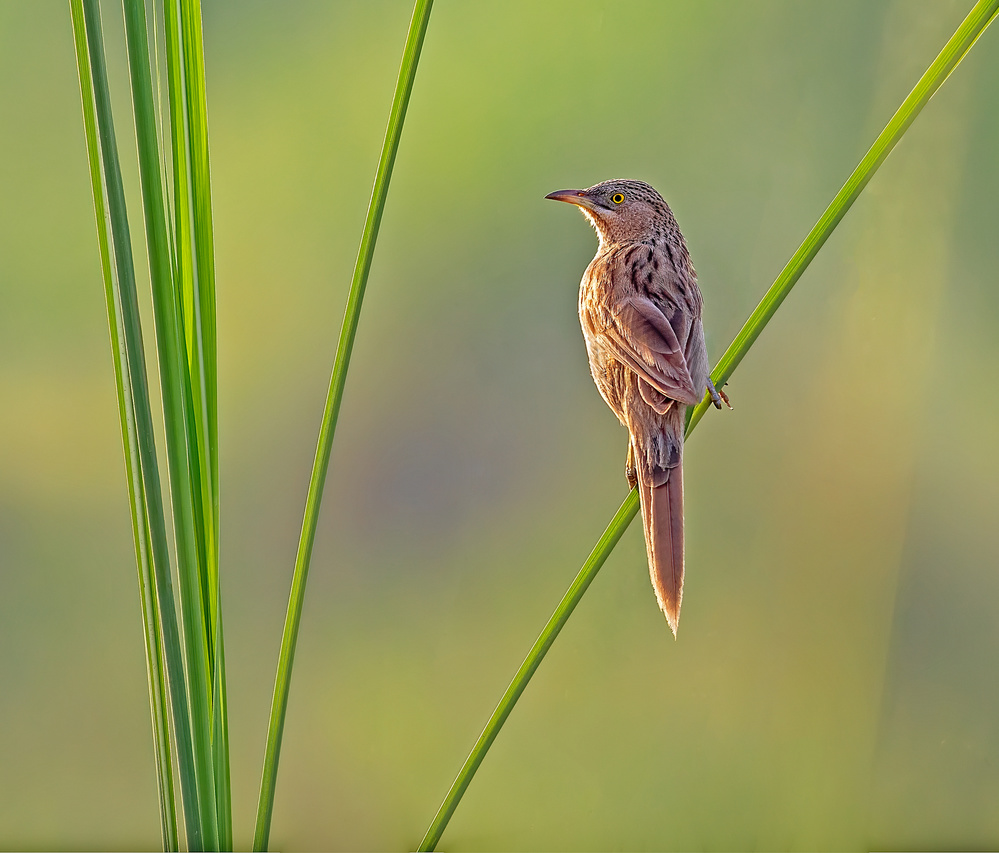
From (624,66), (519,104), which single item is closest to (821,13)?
(624,66)

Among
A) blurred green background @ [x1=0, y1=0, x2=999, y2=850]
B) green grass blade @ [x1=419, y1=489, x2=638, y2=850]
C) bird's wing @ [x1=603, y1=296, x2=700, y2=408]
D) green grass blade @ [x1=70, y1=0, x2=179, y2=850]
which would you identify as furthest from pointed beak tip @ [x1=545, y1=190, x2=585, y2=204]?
green grass blade @ [x1=70, y1=0, x2=179, y2=850]

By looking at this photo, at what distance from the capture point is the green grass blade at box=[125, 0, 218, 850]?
0.61m

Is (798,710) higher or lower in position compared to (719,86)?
lower

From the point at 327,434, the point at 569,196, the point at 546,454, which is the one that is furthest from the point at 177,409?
the point at 546,454

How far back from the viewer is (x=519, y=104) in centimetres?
167

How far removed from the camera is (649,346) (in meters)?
1.06

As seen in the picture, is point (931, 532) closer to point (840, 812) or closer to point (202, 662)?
point (840, 812)

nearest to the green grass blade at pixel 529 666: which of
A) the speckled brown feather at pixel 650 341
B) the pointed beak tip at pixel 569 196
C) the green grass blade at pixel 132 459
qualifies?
the speckled brown feather at pixel 650 341

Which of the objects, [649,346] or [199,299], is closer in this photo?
[199,299]

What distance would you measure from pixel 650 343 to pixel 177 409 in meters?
0.63

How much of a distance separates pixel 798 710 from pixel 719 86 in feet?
4.39

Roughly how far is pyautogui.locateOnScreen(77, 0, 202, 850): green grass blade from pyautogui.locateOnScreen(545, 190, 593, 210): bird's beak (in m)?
0.79

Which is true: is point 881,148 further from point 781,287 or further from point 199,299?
point 199,299

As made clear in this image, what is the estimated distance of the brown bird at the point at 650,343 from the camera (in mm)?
990
